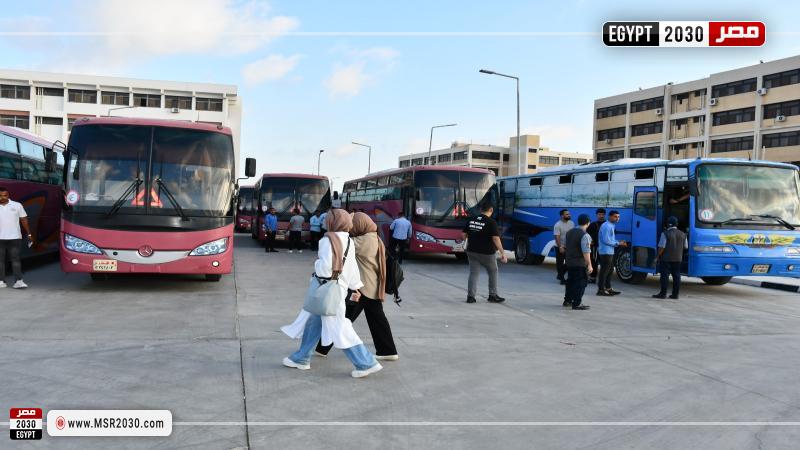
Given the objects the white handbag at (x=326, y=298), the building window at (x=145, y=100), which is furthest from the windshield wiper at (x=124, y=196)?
the building window at (x=145, y=100)

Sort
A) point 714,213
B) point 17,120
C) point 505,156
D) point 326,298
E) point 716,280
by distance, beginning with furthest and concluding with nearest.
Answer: point 505,156, point 17,120, point 716,280, point 714,213, point 326,298

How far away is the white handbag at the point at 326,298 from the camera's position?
19.9ft

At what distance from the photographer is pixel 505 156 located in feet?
406

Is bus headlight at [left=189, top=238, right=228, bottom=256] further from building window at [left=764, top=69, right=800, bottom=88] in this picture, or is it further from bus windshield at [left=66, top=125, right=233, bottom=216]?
building window at [left=764, top=69, right=800, bottom=88]

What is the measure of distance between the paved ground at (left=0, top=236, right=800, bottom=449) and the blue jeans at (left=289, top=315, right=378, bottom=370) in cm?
16

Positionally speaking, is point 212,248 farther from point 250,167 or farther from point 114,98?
point 114,98

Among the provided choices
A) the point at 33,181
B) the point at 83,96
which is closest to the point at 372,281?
the point at 33,181

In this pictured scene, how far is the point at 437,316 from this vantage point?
33.2ft

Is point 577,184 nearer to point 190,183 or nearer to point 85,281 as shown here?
point 190,183

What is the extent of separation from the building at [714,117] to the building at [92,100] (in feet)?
147

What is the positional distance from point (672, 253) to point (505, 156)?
11233cm

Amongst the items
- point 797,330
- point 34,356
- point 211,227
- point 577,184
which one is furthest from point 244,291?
point 577,184

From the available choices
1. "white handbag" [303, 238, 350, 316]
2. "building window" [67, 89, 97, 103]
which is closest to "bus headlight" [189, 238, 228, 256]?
"white handbag" [303, 238, 350, 316]

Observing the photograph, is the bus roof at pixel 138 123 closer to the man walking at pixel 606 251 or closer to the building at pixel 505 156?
the man walking at pixel 606 251
